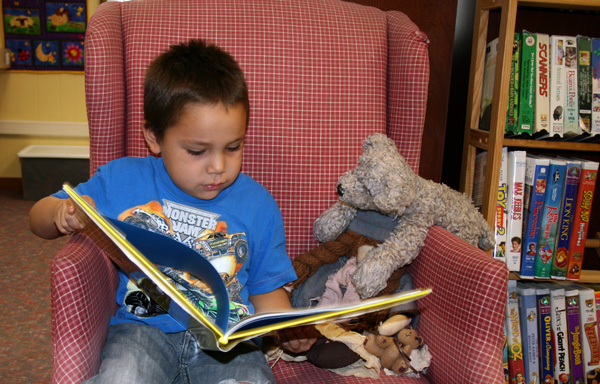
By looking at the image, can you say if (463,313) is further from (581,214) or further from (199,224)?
(581,214)

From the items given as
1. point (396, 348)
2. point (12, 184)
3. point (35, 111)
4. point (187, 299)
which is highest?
point (35, 111)

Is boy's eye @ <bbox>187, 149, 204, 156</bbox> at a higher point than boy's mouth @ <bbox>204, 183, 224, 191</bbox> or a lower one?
higher

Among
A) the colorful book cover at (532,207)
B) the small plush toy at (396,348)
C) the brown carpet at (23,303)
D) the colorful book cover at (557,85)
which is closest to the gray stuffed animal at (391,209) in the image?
the small plush toy at (396,348)

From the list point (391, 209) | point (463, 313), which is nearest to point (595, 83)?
point (391, 209)

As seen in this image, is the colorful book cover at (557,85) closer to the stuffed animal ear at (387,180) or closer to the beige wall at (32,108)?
the stuffed animal ear at (387,180)

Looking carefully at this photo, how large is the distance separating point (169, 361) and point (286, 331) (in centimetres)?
25

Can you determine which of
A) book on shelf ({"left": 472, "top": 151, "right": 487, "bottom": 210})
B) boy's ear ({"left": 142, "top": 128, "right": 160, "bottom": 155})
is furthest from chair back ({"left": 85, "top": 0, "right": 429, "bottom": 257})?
book on shelf ({"left": 472, "top": 151, "right": 487, "bottom": 210})

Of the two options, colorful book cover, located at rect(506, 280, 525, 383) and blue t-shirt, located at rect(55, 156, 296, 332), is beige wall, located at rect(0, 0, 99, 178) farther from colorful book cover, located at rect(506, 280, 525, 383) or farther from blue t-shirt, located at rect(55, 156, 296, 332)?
colorful book cover, located at rect(506, 280, 525, 383)

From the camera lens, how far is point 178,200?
113 cm

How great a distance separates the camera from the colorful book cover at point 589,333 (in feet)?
5.74

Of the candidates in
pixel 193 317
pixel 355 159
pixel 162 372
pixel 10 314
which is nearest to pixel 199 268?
pixel 193 317

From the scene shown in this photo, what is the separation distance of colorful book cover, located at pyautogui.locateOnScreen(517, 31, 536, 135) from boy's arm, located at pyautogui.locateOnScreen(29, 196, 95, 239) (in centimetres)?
123

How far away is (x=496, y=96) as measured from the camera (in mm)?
1540

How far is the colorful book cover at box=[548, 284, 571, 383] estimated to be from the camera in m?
1.74
